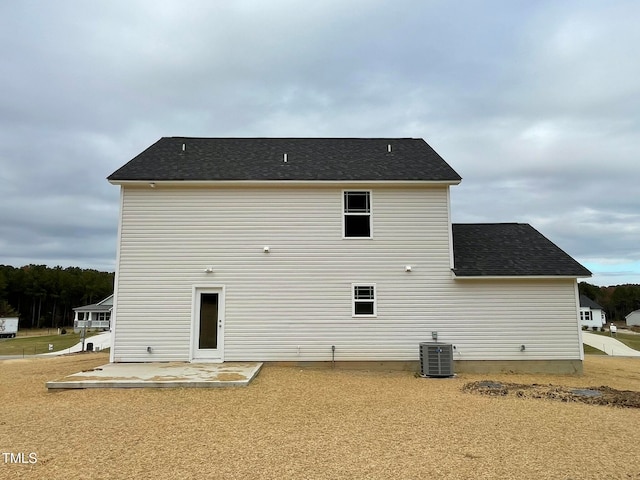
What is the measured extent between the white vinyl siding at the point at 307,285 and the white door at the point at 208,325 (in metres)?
0.20

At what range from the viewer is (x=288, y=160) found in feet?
40.7

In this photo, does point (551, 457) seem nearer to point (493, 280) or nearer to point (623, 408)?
point (623, 408)

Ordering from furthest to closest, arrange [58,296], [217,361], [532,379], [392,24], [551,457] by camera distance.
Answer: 1. [58,296]
2. [392,24]
3. [217,361]
4. [532,379]
5. [551,457]

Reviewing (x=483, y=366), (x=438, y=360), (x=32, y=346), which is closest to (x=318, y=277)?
(x=438, y=360)

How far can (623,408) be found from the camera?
7.06 metres

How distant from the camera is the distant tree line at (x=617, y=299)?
7622 centimetres

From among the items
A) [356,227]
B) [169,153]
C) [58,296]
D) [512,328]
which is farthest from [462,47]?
[58,296]

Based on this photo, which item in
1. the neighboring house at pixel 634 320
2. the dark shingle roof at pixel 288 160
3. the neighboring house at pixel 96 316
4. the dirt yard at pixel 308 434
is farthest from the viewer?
the neighboring house at pixel 634 320

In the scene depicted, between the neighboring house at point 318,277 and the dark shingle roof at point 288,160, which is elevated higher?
the dark shingle roof at point 288,160

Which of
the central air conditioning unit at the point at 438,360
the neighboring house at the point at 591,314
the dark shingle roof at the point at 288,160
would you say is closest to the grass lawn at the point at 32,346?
the dark shingle roof at the point at 288,160

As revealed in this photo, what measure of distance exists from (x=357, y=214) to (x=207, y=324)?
508 centimetres

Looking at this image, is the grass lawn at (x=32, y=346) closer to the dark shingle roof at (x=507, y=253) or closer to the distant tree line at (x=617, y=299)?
the dark shingle roof at (x=507, y=253)

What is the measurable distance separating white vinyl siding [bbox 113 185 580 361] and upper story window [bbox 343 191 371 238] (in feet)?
0.62

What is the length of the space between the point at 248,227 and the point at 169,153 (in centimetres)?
380
